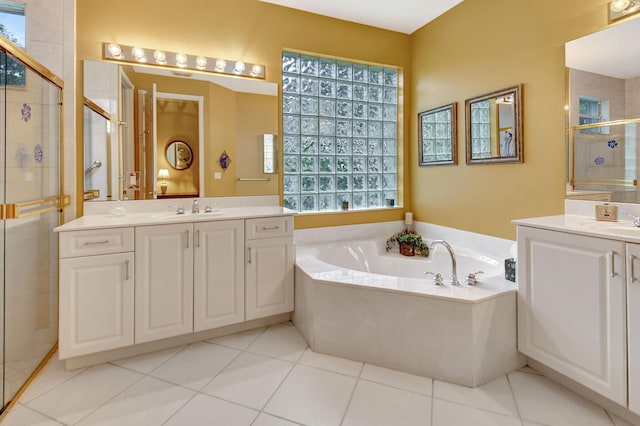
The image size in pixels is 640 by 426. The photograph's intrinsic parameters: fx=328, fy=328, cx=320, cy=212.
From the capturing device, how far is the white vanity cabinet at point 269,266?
238 cm

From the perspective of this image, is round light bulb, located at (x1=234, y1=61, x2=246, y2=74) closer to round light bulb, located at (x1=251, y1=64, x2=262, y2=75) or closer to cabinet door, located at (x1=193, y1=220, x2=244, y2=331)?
round light bulb, located at (x1=251, y1=64, x2=262, y2=75)

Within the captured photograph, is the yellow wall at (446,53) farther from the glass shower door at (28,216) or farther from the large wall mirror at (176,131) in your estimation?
the glass shower door at (28,216)

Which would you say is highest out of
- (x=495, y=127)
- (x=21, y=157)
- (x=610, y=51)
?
(x=610, y=51)

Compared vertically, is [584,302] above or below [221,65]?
below

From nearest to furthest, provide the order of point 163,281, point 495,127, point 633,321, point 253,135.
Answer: point 633,321, point 163,281, point 495,127, point 253,135

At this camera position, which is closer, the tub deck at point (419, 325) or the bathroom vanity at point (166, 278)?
the tub deck at point (419, 325)

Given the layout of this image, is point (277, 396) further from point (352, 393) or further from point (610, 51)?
point (610, 51)

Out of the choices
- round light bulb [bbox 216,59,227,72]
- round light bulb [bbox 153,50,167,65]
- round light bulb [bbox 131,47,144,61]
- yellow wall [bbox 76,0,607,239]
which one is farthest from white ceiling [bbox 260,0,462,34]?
round light bulb [bbox 131,47,144,61]

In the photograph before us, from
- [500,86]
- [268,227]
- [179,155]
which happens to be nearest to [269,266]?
[268,227]

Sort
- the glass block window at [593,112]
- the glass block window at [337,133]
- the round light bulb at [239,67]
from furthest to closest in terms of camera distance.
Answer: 1. the glass block window at [337,133]
2. the round light bulb at [239,67]
3. the glass block window at [593,112]

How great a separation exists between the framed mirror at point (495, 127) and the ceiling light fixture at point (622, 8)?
61 centimetres

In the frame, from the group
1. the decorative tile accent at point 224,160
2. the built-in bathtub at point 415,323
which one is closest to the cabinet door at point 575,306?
the built-in bathtub at point 415,323

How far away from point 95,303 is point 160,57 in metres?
1.88

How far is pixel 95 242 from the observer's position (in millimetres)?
1931
